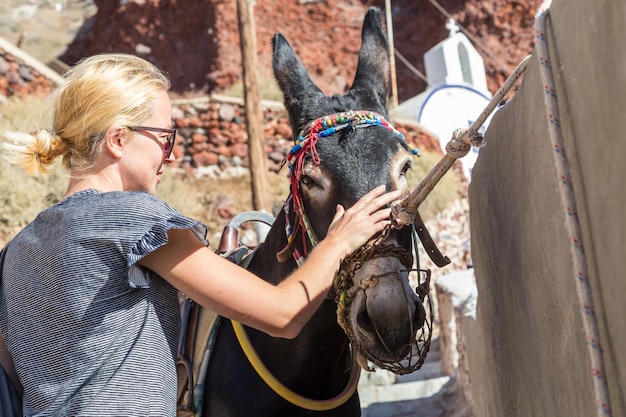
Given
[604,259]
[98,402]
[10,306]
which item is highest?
[10,306]

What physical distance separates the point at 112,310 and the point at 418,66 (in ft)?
91.0

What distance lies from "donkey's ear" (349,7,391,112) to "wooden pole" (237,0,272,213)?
910 cm

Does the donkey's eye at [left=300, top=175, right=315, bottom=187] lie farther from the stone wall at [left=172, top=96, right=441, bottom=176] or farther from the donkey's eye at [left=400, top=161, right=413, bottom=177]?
the stone wall at [left=172, top=96, right=441, bottom=176]

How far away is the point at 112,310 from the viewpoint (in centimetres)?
212

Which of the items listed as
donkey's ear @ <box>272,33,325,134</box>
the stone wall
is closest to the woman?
donkey's ear @ <box>272,33,325,134</box>

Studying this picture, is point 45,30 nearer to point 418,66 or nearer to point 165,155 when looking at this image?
point 418,66

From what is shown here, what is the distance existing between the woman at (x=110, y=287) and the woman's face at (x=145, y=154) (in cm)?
2

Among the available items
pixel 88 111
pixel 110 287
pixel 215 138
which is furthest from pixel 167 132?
pixel 215 138

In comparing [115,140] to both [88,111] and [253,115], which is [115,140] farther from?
[253,115]

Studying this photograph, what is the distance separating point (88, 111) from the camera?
7.49ft

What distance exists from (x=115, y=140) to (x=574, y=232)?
54.0 inches

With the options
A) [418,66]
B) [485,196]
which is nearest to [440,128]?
[485,196]

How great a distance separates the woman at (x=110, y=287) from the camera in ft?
6.87

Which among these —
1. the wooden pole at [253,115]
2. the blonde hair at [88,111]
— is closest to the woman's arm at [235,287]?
the blonde hair at [88,111]
